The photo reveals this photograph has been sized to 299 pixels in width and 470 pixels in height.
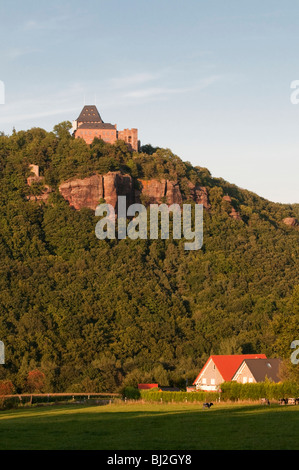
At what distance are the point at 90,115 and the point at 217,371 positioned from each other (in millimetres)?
83714

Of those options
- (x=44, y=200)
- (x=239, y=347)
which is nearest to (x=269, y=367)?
(x=239, y=347)

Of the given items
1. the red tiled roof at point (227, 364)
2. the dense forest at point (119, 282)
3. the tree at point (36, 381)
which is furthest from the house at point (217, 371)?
the tree at point (36, 381)

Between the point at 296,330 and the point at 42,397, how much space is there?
995 inches

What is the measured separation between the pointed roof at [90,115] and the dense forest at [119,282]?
9.12 metres

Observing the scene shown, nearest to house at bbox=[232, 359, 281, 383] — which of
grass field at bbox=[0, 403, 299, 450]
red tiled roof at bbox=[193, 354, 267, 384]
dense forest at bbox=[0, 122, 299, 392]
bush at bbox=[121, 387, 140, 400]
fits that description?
red tiled roof at bbox=[193, 354, 267, 384]

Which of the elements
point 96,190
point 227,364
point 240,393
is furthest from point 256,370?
point 96,190

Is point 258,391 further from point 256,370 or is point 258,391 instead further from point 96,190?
point 96,190

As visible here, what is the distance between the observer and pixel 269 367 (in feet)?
198

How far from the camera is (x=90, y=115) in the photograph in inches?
5458

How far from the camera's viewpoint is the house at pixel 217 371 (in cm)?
6197

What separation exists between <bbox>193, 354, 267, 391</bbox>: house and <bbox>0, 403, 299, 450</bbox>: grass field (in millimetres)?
28188

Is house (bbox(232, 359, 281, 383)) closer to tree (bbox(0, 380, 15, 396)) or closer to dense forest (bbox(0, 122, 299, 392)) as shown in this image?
dense forest (bbox(0, 122, 299, 392))

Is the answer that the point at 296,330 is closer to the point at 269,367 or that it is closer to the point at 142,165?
the point at 269,367

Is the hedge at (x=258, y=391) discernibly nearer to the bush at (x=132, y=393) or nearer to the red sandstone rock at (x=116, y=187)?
the bush at (x=132, y=393)
